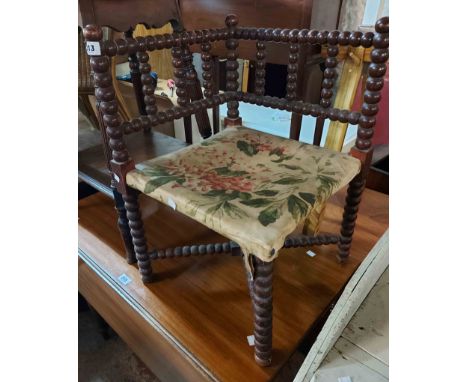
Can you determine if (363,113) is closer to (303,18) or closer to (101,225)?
(303,18)

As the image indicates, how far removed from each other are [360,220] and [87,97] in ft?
3.31

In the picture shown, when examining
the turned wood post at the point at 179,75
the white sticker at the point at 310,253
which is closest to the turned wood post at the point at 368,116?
the white sticker at the point at 310,253

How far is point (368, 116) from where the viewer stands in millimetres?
672

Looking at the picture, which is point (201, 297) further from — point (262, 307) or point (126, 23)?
point (126, 23)

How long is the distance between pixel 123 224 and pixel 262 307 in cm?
42

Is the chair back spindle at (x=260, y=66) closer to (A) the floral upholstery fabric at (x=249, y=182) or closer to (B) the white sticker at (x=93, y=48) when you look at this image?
(A) the floral upholstery fabric at (x=249, y=182)

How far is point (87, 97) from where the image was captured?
1.20 metres

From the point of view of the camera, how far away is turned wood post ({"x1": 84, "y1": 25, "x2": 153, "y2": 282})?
57 centimetres

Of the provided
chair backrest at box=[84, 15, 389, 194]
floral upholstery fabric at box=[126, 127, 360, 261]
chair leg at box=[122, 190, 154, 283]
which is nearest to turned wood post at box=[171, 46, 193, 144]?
chair backrest at box=[84, 15, 389, 194]

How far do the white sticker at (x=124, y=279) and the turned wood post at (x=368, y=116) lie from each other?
0.56 m

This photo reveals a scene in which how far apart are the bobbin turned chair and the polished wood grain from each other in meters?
0.07

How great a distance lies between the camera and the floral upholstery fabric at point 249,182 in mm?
527

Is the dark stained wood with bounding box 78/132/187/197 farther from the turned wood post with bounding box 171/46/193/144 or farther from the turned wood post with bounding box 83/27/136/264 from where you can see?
the turned wood post with bounding box 171/46/193/144

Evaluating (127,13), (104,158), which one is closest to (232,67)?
(127,13)
